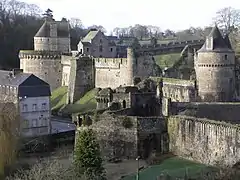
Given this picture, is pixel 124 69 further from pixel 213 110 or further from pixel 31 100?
pixel 213 110

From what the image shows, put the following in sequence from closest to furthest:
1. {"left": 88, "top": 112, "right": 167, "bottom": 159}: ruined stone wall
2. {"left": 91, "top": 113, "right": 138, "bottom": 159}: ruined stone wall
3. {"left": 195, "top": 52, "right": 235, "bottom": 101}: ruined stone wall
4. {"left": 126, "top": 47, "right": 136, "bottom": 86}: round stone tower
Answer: {"left": 88, "top": 112, "right": 167, "bottom": 159}: ruined stone wall → {"left": 91, "top": 113, "right": 138, "bottom": 159}: ruined stone wall → {"left": 195, "top": 52, "right": 235, "bottom": 101}: ruined stone wall → {"left": 126, "top": 47, "right": 136, "bottom": 86}: round stone tower

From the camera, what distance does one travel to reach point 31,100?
40250 mm

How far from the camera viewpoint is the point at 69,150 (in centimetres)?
3553

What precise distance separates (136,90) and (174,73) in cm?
1280

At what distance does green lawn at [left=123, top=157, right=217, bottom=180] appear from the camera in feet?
81.3

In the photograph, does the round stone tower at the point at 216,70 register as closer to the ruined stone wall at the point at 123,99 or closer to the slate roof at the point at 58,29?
the ruined stone wall at the point at 123,99

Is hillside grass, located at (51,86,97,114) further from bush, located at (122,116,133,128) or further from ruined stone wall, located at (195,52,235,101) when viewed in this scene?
bush, located at (122,116,133,128)

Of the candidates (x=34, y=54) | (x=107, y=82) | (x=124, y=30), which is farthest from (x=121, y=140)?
(x=124, y=30)

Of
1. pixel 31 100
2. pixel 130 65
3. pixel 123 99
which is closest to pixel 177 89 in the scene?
pixel 123 99

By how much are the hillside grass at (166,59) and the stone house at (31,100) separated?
16074mm

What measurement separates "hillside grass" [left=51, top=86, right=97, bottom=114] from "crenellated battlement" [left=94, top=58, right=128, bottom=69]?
8.29ft

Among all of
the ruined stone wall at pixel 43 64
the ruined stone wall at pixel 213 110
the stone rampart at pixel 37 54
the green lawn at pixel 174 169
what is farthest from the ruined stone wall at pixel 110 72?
the green lawn at pixel 174 169

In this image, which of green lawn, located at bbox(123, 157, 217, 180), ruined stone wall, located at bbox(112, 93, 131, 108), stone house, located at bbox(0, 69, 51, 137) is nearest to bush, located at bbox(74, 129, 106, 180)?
green lawn, located at bbox(123, 157, 217, 180)

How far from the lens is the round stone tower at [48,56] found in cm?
5500
